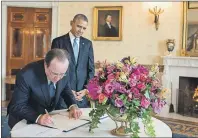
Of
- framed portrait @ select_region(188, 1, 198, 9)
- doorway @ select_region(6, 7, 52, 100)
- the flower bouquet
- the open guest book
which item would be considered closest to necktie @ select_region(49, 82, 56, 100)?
the open guest book

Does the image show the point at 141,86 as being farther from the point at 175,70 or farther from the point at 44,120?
the point at 175,70

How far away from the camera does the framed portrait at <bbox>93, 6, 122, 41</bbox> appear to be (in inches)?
222

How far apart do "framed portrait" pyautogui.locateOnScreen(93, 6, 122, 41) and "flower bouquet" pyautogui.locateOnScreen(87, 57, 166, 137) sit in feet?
13.3

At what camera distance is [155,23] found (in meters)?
5.41

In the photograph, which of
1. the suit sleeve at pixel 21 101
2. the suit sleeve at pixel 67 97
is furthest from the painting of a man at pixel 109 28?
the suit sleeve at pixel 21 101

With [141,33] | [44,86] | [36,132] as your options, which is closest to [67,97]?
[44,86]

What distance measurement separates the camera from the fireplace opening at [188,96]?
5.21 metres

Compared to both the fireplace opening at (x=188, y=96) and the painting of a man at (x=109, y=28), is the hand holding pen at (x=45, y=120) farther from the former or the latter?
the painting of a man at (x=109, y=28)

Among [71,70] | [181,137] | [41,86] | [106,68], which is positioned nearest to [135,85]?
[106,68]

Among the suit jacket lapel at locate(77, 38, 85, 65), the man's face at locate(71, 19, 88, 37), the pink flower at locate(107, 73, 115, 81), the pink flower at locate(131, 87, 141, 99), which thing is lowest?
the pink flower at locate(131, 87, 141, 99)

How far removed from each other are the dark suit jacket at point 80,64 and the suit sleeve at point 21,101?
1.04 meters

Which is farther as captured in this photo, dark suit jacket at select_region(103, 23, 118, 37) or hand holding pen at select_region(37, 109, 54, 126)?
dark suit jacket at select_region(103, 23, 118, 37)

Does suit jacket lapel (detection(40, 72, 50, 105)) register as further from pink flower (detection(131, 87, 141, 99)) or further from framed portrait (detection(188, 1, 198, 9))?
framed portrait (detection(188, 1, 198, 9))

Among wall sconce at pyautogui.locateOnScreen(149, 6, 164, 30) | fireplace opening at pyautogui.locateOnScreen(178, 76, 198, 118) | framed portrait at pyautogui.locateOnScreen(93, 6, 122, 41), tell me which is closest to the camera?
fireplace opening at pyautogui.locateOnScreen(178, 76, 198, 118)
